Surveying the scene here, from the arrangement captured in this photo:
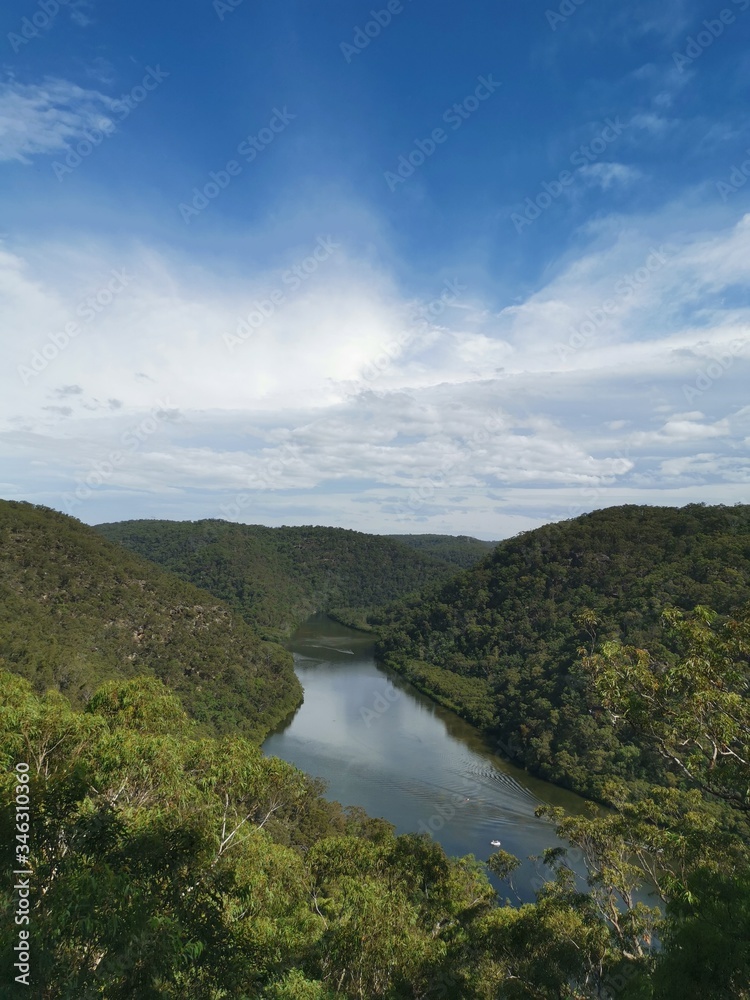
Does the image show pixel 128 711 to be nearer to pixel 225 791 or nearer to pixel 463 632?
pixel 225 791

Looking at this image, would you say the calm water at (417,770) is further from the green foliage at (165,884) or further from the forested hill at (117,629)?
the green foliage at (165,884)

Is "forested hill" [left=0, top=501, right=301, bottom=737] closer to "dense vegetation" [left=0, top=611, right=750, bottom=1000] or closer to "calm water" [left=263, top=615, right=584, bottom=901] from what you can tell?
"calm water" [left=263, top=615, right=584, bottom=901]

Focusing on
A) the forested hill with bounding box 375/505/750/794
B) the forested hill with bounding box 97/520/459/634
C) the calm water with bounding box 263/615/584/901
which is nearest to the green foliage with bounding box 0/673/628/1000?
the calm water with bounding box 263/615/584/901

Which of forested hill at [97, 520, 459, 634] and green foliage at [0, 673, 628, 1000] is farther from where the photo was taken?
forested hill at [97, 520, 459, 634]

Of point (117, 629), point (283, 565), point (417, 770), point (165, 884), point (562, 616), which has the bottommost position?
point (417, 770)

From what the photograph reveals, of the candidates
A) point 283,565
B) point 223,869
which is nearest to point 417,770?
point 223,869

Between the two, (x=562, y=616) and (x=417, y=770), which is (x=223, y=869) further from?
(x=562, y=616)

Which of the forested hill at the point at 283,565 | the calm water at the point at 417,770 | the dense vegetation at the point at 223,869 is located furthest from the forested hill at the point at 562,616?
the forested hill at the point at 283,565
